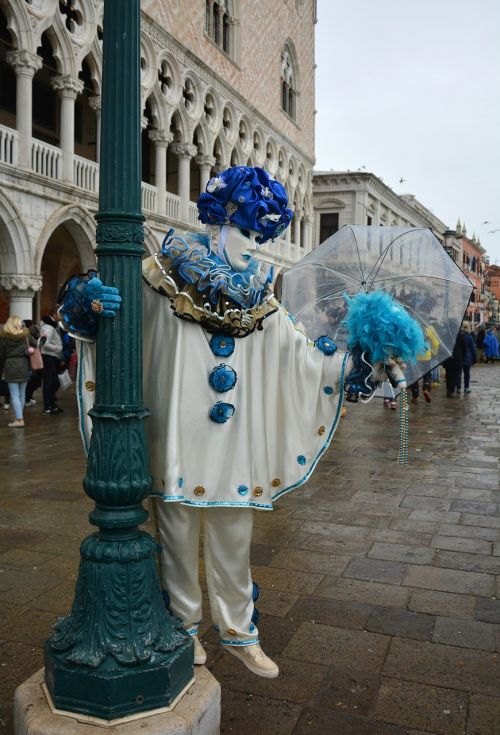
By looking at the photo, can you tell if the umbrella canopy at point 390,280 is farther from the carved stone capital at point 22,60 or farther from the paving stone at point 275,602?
the carved stone capital at point 22,60

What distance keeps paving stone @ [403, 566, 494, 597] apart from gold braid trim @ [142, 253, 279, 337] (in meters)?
2.00

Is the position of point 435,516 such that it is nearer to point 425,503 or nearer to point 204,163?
point 425,503

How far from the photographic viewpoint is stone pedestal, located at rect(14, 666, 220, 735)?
1.93 metres

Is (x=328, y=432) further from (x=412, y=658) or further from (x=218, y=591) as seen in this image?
(x=412, y=658)

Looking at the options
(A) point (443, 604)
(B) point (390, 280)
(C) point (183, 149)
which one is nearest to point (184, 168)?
(C) point (183, 149)

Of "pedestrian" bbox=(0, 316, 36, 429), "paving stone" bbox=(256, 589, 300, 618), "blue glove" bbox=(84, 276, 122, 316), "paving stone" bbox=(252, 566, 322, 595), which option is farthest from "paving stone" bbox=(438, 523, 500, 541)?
"pedestrian" bbox=(0, 316, 36, 429)

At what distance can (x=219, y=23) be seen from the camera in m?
Result: 20.6

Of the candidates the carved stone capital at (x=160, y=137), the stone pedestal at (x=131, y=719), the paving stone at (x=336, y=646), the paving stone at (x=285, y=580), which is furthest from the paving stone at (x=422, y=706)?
the carved stone capital at (x=160, y=137)

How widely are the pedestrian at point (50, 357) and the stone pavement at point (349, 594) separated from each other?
3.24m

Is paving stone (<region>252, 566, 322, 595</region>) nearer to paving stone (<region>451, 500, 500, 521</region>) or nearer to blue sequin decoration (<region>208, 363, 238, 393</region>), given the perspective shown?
blue sequin decoration (<region>208, 363, 238, 393</region>)

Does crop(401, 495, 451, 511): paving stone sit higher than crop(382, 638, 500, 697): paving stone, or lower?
higher

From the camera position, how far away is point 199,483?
238 centimetres

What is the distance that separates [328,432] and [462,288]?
8.70 ft

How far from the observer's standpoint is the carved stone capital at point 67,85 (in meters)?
13.9
